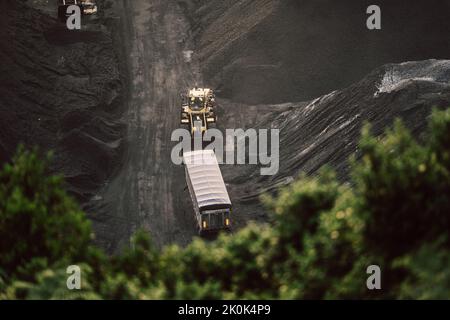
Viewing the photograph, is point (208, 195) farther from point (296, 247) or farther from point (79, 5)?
point (79, 5)

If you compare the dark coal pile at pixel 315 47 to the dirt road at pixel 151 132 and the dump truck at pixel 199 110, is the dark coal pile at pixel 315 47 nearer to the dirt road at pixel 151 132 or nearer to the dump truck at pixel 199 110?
the dirt road at pixel 151 132

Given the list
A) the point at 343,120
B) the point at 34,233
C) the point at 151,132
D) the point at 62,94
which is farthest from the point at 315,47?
the point at 34,233

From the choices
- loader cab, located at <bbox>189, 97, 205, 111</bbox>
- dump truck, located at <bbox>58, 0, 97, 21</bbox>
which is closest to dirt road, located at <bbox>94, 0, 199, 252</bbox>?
loader cab, located at <bbox>189, 97, 205, 111</bbox>

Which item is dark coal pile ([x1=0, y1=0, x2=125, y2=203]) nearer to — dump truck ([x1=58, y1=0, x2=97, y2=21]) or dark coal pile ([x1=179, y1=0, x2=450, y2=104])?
dump truck ([x1=58, y1=0, x2=97, y2=21])

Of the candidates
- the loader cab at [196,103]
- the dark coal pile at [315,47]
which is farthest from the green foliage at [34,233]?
the dark coal pile at [315,47]

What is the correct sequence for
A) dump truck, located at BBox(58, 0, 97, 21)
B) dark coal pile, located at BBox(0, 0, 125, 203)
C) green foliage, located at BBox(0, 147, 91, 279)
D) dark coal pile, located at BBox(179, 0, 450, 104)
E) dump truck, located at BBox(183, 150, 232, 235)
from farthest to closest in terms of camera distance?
dump truck, located at BBox(58, 0, 97, 21) → dark coal pile, located at BBox(179, 0, 450, 104) → dark coal pile, located at BBox(0, 0, 125, 203) → dump truck, located at BBox(183, 150, 232, 235) → green foliage, located at BBox(0, 147, 91, 279)

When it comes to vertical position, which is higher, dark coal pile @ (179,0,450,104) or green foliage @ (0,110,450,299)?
dark coal pile @ (179,0,450,104)
